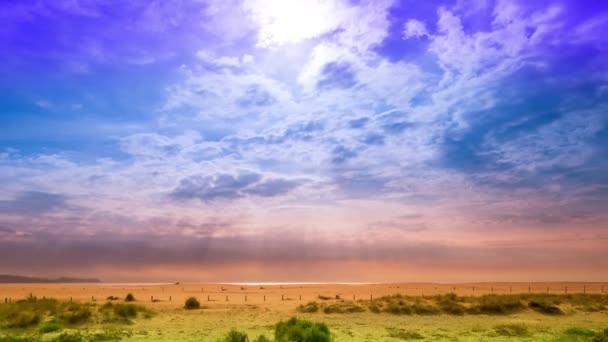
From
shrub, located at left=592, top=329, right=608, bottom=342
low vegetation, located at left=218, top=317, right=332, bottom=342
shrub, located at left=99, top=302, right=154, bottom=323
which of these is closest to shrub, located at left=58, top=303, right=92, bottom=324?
shrub, located at left=99, top=302, right=154, bottom=323

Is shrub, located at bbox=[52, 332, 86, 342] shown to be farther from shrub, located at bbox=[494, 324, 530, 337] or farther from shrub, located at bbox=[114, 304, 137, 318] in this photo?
shrub, located at bbox=[494, 324, 530, 337]

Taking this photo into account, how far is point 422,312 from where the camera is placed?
44844mm

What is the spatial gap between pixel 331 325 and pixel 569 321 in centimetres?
2084

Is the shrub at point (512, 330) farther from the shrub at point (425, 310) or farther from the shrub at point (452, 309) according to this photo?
the shrub at point (425, 310)

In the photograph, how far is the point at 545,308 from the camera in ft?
155

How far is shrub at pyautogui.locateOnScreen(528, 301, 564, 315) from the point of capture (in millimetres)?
46281

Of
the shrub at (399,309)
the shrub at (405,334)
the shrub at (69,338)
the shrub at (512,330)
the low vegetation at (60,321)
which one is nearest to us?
the shrub at (69,338)

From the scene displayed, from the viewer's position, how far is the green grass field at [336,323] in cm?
2762

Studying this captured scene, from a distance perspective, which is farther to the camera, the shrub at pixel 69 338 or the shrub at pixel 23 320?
the shrub at pixel 23 320

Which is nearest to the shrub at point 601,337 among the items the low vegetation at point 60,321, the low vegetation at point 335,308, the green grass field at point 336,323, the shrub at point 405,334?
the green grass field at point 336,323

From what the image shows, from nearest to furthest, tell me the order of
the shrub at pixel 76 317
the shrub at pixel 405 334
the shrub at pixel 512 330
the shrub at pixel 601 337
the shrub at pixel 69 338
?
the shrub at pixel 69 338, the shrub at pixel 601 337, the shrub at pixel 405 334, the shrub at pixel 512 330, the shrub at pixel 76 317

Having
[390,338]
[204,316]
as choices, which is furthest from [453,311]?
[204,316]

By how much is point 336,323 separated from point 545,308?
78.3ft

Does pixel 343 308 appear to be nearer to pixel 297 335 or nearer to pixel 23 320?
pixel 297 335
